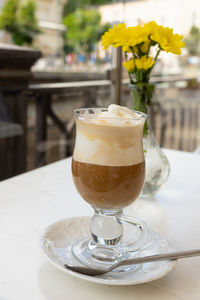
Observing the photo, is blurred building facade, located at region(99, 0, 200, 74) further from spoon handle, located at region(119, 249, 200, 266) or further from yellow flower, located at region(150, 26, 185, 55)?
spoon handle, located at region(119, 249, 200, 266)

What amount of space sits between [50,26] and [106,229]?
2191mm

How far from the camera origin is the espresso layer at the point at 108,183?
1.90 ft

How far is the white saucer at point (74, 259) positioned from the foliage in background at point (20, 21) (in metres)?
1.86

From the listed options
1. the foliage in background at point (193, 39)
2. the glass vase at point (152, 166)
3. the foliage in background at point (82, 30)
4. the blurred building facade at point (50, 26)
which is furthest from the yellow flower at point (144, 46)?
the foliage in background at point (193, 39)

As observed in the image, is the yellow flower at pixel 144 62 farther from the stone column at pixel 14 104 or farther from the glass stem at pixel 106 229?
the stone column at pixel 14 104

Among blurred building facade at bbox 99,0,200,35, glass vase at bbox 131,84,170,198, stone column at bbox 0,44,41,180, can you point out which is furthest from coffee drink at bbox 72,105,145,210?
blurred building facade at bbox 99,0,200,35

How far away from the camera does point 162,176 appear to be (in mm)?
880

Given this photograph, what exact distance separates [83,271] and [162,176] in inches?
16.5

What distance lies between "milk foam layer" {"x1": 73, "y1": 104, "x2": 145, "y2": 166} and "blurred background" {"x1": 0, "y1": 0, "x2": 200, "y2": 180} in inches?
70.1

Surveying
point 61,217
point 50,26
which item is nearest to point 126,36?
point 61,217

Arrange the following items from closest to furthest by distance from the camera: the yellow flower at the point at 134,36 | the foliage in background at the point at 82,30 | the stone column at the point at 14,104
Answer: the yellow flower at the point at 134,36
the stone column at the point at 14,104
the foliage in background at the point at 82,30

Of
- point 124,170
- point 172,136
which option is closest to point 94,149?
point 124,170

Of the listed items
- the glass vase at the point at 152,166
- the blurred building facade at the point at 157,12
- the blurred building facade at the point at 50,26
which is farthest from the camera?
the blurred building facade at the point at 157,12

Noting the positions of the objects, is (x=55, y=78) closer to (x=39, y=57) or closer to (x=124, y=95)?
(x=39, y=57)
